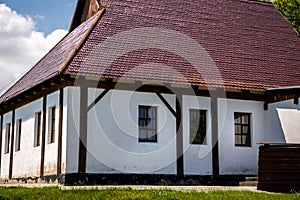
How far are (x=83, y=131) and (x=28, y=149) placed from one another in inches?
178

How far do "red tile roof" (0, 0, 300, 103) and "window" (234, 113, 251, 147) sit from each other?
4.39ft

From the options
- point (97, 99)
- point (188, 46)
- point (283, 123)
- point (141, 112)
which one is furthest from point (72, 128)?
point (283, 123)

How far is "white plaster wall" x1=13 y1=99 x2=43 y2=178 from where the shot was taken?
20438 mm

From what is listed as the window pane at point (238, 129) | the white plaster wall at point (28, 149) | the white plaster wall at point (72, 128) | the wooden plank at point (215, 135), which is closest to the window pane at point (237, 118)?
the window pane at point (238, 129)

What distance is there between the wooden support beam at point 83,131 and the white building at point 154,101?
34mm

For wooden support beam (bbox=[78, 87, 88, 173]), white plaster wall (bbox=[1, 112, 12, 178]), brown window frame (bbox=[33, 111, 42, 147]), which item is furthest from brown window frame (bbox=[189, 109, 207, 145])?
white plaster wall (bbox=[1, 112, 12, 178])

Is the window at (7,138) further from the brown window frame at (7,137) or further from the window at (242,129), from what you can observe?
the window at (242,129)

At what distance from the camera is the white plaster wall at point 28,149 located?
805 inches

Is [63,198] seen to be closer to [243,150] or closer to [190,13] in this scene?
[243,150]

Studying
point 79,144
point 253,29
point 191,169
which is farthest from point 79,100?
point 253,29

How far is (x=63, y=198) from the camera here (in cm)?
1152

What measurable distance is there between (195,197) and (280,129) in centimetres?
1012

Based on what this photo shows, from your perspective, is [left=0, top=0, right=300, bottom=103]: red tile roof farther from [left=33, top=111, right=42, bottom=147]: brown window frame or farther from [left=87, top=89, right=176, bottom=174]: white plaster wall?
[left=33, top=111, right=42, bottom=147]: brown window frame

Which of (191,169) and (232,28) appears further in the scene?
(232,28)
